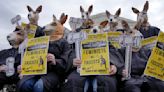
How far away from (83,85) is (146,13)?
1922mm

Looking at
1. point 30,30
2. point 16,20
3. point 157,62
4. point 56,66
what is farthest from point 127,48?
point 16,20

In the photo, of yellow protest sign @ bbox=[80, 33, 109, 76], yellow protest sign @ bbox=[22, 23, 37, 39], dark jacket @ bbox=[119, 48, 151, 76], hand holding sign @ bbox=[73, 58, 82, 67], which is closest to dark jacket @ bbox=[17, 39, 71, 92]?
hand holding sign @ bbox=[73, 58, 82, 67]

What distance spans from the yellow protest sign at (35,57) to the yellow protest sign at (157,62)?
127 centimetres

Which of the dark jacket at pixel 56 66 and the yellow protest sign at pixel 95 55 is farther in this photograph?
the dark jacket at pixel 56 66

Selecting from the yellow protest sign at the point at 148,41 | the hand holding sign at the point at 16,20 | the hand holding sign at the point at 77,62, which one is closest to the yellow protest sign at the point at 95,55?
the hand holding sign at the point at 77,62

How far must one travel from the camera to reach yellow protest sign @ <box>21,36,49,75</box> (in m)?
4.70

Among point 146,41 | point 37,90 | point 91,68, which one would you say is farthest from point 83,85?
point 146,41

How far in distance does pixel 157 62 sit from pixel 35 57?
1539mm

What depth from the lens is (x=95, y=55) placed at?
15.0ft

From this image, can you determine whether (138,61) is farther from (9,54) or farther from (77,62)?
(9,54)

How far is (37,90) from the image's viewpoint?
4.55 metres

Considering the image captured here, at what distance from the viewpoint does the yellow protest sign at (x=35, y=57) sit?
4703 mm

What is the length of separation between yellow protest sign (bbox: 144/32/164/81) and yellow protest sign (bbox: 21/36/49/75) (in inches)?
49.9

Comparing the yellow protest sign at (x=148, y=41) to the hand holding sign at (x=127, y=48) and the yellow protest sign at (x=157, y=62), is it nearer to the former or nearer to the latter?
the yellow protest sign at (x=157, y=62)
